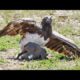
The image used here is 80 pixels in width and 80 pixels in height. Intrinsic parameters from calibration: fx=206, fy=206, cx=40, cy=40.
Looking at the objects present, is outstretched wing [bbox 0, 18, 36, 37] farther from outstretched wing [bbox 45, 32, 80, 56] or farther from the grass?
outstretched wing [bbox 45, 32, 80, 56]

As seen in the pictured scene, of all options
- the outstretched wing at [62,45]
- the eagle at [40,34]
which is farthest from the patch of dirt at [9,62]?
the outstretched wing at [62,45]

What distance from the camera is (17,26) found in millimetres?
2648

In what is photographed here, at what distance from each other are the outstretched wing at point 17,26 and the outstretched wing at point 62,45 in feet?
1.08

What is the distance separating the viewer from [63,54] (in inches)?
103

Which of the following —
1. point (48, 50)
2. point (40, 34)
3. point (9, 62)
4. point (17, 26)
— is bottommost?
point (9, 62)

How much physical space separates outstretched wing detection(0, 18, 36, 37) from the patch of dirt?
24 centimetres

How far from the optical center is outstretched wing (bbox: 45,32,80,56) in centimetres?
261

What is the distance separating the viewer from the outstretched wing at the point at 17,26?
2.60 metres

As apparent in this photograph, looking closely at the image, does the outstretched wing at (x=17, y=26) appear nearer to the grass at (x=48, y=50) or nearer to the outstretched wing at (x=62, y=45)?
the grass at (x=48, y=50)

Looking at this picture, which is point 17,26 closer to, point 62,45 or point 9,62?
point 9,62

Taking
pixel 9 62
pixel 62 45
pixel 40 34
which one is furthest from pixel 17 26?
pixel 62 45

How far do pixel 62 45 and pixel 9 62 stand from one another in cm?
71
